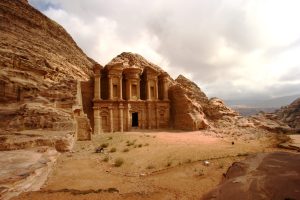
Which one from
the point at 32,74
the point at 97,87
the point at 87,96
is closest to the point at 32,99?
the point at 32,74

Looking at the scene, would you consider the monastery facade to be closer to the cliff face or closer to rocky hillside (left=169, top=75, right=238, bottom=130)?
rocky hillside (left=169, top=75, right=238, bottom=130)

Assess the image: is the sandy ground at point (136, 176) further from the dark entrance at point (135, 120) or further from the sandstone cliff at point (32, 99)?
the dark entrance at point (135, 120)

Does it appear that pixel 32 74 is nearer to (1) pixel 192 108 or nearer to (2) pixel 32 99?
(2) pixel 32 99

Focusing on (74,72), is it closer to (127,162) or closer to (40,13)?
(40,13)

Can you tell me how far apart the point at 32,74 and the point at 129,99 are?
14178mm

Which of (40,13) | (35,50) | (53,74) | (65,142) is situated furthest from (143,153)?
(40,13)

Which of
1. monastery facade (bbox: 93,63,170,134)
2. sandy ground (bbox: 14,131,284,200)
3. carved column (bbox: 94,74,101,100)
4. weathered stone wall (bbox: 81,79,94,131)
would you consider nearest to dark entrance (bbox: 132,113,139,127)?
monastery facade (bbox: 93,63,170,134)

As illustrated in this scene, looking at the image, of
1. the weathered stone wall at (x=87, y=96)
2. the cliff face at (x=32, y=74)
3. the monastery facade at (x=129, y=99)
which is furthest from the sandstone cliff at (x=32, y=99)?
the monastery facade at (x=129, y=99)

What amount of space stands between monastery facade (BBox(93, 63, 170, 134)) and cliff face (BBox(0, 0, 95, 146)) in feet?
19.2

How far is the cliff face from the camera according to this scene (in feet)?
49.3

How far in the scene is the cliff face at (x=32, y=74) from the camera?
1502 cm

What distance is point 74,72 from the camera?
32875 mm

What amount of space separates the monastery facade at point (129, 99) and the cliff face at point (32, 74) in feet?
19.2

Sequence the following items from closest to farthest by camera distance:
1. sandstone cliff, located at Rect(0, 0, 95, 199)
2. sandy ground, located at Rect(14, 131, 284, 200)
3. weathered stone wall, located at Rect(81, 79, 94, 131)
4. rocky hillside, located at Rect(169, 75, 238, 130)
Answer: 1. sandy ground, located at Rect(14, 131, 284, 200)
2. sandstone cliff, located at Rect(0, 0, 95, 199)
3. weathered stone wall, located at Rect(81, 79, 94, 131)
4. rocky hillside, located at Rect(169, 75, 238, 130)
